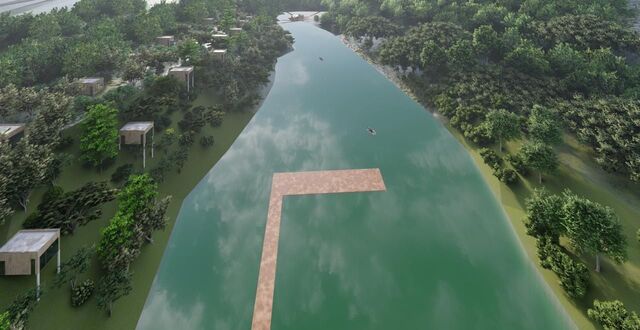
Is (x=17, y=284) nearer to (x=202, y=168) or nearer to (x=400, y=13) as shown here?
(x=202, y=168)

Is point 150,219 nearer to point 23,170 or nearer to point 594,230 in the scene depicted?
point 23,170

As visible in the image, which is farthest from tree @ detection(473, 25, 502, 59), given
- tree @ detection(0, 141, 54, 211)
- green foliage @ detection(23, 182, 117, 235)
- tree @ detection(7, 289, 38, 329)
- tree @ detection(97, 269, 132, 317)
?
tree @ detection(7, 289, 38, 329)

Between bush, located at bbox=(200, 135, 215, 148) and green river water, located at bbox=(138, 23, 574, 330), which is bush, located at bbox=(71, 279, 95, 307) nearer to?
green river water, located at bbox=(138, 23, 574, 330)

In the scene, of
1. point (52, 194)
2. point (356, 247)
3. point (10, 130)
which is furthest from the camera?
point (10, 130)

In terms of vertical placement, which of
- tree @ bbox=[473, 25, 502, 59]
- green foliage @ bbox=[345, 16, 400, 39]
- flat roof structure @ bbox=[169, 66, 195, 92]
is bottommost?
flat roof structure @ bbox=[169, 66, 195, 92]

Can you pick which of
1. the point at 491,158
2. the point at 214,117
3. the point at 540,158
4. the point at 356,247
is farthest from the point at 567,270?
the point at 214,117

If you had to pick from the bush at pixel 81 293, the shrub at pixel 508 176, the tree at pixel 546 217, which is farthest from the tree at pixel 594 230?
the bush at pixel 81 293
